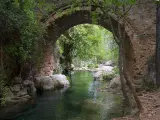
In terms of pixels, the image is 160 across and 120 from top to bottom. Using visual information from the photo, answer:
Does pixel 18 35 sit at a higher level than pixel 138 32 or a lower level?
lower

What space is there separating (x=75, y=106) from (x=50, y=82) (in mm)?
3450

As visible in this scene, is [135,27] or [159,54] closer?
[159,54]

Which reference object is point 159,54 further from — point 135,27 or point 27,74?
point 27,74

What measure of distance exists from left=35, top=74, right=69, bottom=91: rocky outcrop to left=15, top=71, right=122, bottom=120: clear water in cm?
43

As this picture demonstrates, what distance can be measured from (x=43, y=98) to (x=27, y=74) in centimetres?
128

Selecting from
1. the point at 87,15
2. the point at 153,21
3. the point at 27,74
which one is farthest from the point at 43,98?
the point at 153,21

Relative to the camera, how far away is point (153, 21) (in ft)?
32.0

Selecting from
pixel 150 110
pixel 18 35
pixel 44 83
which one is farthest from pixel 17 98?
pixel 150 110

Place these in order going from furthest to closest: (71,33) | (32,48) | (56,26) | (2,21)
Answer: (71,33) → (56,26) → (32,48) → (2,21)

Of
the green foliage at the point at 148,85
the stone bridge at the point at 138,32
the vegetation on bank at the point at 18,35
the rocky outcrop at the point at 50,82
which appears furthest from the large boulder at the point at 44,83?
the green foliage at the point at 148,85

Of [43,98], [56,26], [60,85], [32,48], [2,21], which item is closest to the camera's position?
[2,21]

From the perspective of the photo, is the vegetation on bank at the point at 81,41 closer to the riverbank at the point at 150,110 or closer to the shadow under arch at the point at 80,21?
the shadow under arch at the point at 80,21

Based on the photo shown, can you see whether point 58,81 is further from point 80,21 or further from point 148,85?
point 148,85

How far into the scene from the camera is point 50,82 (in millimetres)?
12406
